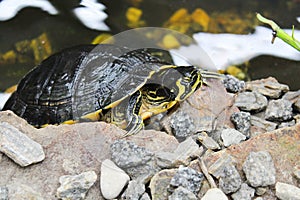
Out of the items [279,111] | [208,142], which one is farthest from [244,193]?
[279,111]

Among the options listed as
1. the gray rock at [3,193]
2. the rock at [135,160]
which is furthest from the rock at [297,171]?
the gray rock at [3,193]

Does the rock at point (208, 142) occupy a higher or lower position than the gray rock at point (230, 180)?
lower

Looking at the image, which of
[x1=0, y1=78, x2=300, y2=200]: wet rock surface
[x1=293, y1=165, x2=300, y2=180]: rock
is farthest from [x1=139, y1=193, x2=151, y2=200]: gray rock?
[x1=293, y1=165, x2=300, y2=180]: rock

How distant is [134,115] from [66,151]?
0.35 meters

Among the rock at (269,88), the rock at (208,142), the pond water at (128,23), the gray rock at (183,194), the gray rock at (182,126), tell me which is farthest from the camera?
the pond water at (128,23)

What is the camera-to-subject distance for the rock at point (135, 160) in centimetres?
122

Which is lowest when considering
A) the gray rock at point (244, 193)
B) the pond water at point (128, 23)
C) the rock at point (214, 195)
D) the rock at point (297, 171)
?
the pond water at point (128, 23)

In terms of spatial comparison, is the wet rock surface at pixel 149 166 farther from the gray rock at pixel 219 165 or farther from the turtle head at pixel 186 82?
the turtle head at pixel 186 82

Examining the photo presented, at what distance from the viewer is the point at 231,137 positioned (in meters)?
1.43

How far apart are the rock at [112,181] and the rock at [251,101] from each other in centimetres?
58

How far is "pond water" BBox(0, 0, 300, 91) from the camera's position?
212cm

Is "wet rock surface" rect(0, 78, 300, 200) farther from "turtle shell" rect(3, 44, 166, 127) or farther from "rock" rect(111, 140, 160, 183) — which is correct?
"turtle shell" rect(3, 44, 166, 127)

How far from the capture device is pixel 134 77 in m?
1.63

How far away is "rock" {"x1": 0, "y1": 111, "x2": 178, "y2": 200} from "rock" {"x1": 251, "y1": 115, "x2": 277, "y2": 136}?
345mm
